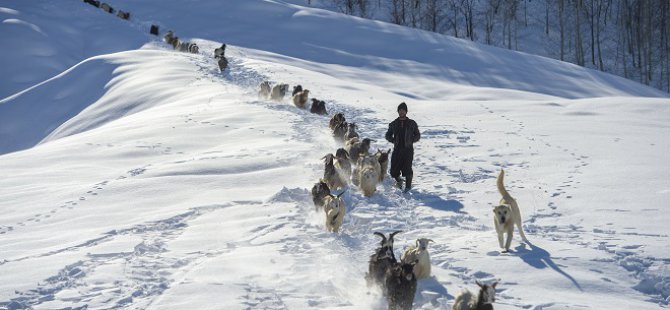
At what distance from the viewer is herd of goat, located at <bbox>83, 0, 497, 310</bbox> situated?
17.3 ft

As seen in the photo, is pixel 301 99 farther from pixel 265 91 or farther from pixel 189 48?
pixel 189 48

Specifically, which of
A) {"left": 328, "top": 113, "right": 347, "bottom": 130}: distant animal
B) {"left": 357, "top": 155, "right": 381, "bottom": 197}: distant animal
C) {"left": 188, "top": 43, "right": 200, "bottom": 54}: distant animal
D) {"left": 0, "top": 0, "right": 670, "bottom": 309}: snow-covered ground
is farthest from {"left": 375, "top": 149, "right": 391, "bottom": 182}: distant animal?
{"left": 188, "top": 43, "right": 200, "bottom": 54}: distant animal

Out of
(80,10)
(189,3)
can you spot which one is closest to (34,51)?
(80,10)

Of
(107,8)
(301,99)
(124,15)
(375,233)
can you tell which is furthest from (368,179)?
(107,8)

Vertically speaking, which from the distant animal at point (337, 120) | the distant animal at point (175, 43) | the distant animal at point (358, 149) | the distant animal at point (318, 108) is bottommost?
the distant animal at point (358, 149)

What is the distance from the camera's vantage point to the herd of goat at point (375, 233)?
528 centimetres

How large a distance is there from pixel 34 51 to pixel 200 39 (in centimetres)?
852

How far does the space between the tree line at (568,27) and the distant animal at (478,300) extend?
4137cm

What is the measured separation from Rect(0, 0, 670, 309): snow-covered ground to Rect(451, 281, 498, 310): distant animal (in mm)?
500

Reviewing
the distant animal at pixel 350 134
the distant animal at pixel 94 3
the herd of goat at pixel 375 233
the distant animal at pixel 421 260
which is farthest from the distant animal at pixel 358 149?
the distant animal at pixel 94 3

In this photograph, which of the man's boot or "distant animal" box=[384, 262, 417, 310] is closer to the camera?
"distant animal" box=[384, 262, 417, 310]

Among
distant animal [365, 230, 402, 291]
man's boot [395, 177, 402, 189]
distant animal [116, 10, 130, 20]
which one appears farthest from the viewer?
distant animal [116, 10, 130, 20]

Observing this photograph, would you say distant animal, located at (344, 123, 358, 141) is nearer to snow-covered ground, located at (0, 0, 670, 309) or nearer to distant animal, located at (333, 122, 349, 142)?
distant animal, located at (333, 122, 349, 142)

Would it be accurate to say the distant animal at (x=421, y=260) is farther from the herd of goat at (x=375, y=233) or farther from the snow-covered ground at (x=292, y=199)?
the snow-covered ground at (x=292, y=199)
